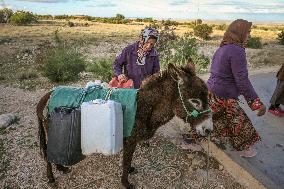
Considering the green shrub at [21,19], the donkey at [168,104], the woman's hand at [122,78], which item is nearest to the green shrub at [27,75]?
the woman's hand at [122,78]

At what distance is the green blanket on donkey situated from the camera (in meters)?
4.19

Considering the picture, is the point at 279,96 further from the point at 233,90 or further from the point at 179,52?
the point at 179,52

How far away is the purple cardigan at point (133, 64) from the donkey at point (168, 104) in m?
1.11

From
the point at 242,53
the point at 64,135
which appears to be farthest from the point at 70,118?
the point at 242,53

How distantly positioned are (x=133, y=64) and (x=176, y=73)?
5.09 ft

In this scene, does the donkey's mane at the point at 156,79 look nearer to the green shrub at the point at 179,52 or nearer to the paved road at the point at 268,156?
the paved road at the point at 268,156

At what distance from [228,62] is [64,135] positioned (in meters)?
2.21

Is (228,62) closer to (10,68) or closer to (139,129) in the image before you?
(139,129)

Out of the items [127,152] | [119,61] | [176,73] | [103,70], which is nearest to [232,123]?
[176,73]

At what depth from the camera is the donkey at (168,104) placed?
13.4 ft

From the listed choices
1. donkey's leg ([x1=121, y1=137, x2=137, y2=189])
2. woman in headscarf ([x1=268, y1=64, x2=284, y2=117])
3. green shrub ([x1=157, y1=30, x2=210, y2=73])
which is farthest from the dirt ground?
green shrub ([x1=157, y1=30, x2=210, y2=73])

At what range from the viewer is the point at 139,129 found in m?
4.34

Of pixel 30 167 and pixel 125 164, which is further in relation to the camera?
pixel 30 167

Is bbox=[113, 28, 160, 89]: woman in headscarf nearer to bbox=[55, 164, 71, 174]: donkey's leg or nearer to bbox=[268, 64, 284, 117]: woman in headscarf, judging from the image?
bbox=[55, 164, 71, 174]: donkey's leg
